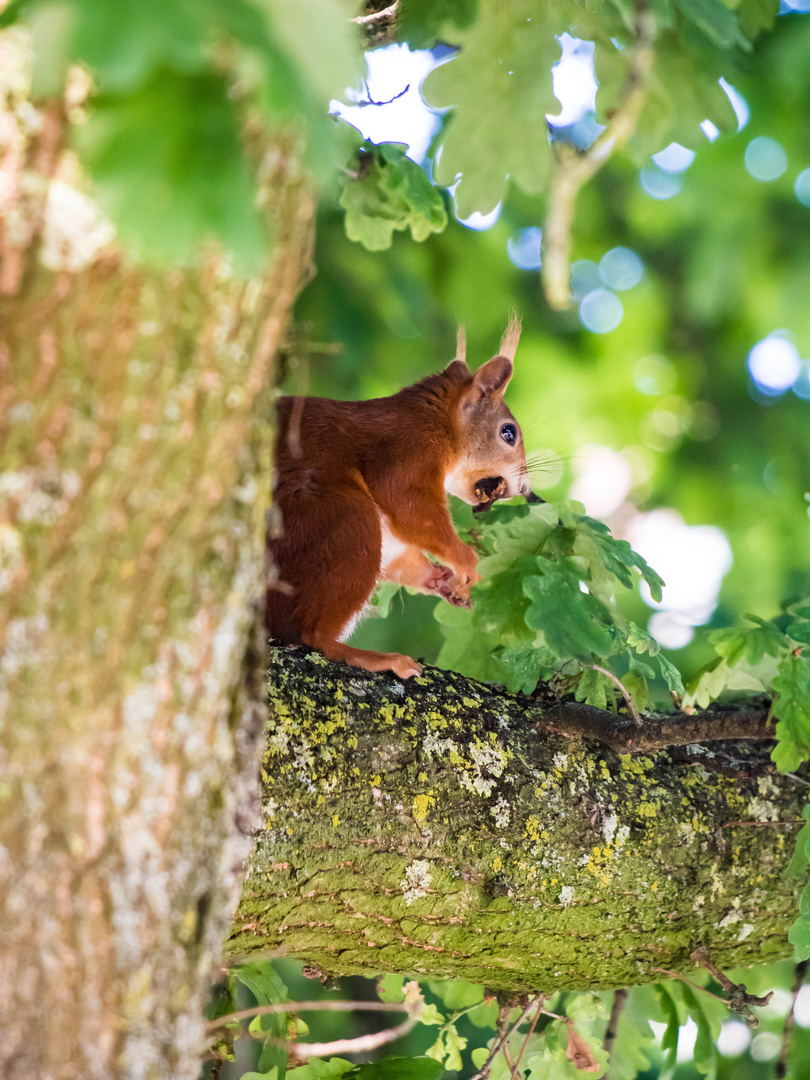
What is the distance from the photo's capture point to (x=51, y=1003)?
80cm

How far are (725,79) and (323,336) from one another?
1.82 metres

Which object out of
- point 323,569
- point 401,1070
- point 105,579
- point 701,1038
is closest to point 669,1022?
point 701,1038

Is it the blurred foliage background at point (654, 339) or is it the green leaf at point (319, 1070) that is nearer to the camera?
the green leaf at point (319, 1070)

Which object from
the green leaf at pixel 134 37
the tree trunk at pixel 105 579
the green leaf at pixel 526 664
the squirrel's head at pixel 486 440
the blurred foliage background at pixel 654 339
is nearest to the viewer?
the green leaf at pixel 134 37

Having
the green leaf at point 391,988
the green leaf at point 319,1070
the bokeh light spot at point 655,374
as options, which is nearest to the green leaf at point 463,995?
the green leaf at point 391,988

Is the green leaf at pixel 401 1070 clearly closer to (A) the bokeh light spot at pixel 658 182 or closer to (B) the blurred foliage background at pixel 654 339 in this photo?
(B) the blurred foliage background at pixel 654 339

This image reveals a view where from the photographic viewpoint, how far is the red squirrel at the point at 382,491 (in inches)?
72.2

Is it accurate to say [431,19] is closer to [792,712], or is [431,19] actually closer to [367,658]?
[367,658]

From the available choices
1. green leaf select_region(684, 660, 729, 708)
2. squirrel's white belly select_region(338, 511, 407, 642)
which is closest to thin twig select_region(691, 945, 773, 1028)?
green leaf select_region(684, 660, 729, 708)

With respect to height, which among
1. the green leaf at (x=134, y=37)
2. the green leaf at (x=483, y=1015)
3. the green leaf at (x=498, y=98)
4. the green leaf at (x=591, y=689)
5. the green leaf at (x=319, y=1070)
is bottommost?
the green leaf at (x=483, y=1015)

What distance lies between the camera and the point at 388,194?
186 centimetres

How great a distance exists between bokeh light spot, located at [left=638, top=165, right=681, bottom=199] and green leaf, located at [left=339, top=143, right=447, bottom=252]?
1.97 meters

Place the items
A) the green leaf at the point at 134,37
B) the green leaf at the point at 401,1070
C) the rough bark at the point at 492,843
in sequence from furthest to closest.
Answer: the green leaf at the point at 401,1070
the rough bark at the point at 492,843
the green leaf at the point at 134,37

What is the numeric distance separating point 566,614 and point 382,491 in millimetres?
809
